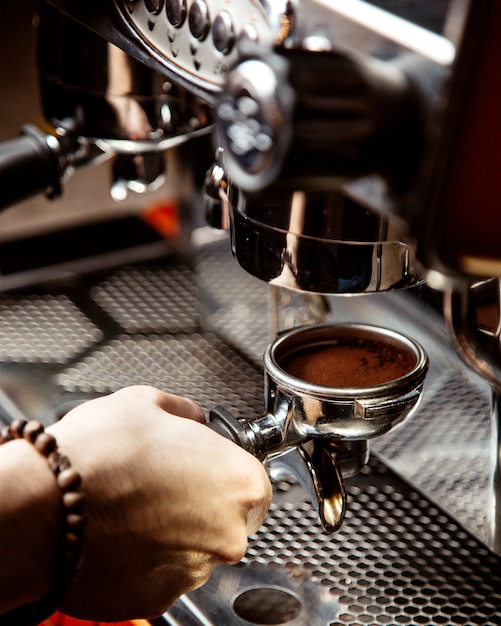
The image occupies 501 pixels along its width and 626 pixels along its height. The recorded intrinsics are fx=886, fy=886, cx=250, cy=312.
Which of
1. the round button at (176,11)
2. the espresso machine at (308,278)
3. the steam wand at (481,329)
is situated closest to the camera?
the espresso machine at (308,278)

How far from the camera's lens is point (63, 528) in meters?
0.57

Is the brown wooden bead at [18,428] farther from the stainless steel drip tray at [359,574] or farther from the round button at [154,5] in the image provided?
the round button at [154,5]

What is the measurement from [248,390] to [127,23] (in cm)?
45

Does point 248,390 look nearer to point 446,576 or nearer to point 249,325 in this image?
point 249,325

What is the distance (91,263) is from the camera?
51.0 inches

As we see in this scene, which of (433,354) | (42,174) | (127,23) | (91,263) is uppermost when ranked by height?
(127,23)

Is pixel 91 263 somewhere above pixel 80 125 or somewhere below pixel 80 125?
below

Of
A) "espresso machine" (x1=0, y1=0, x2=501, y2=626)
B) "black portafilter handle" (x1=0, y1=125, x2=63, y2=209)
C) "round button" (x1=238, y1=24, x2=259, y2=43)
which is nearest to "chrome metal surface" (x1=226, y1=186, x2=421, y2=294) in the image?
"espresso machine" (x1=0, y1=0, x2=501, y2=626)

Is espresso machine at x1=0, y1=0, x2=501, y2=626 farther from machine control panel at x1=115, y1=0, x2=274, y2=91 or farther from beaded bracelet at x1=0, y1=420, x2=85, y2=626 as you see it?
beaded bracelet at x1=0, y1=420, x2=85, y2=626

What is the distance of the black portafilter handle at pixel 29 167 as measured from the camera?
0.95 metres

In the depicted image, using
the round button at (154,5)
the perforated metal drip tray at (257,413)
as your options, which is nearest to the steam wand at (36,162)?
the perforated metal drip tray at (257,413)

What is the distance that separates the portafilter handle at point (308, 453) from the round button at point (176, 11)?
288 millimetres

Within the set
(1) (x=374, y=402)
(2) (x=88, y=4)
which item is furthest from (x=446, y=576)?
(2) (x=88, y=4)

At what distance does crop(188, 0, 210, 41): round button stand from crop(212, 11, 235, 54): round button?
11mm
